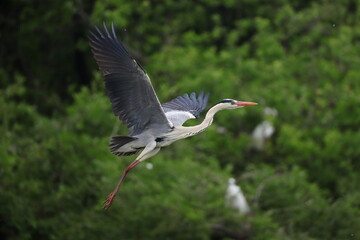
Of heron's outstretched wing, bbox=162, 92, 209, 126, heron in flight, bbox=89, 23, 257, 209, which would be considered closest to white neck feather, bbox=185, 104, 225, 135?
heron in flight, bbox=89, 23, 257, 209

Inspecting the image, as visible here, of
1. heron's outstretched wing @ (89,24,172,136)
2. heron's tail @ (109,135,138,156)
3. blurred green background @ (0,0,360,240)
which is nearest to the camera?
heron's outstretched wing @ (89,24,172,136)

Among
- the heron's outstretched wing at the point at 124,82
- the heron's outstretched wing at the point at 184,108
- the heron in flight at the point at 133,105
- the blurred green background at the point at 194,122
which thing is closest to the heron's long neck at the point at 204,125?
the heron in flight at the point at 133,105

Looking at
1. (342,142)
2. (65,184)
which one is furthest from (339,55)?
(65,184)

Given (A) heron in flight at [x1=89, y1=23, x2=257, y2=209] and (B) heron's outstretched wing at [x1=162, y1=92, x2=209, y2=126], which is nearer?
(A) heron in flight at [x1=89, y1=23, x2=257, y2=209]

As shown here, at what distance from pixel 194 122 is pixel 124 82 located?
4745mm

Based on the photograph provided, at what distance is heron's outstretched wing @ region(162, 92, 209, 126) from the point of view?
8957 millimetres

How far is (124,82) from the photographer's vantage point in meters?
8.07

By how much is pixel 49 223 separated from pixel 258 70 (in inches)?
183

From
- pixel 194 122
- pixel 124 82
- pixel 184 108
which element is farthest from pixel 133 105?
pixel 194 122

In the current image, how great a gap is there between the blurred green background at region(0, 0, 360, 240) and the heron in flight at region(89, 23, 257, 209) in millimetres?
2737

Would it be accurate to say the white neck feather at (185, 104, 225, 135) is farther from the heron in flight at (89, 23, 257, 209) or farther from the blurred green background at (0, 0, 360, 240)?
the blurred green background at (0, 0, 360, 240)

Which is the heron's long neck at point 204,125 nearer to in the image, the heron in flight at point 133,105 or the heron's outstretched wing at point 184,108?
the heron in flight at point 133,105

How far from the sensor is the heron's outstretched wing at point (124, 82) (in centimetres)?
802

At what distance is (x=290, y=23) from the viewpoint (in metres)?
16.1
